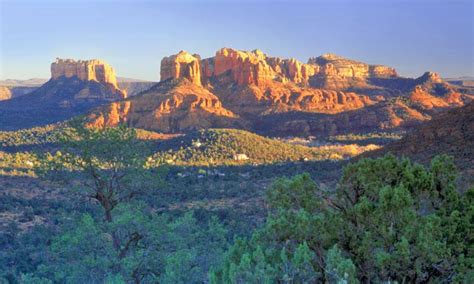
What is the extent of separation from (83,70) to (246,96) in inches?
2849

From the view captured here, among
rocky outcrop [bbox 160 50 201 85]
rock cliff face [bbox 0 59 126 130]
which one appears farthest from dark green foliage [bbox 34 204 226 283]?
rocky outcrop [bbox 160 50 201 85]

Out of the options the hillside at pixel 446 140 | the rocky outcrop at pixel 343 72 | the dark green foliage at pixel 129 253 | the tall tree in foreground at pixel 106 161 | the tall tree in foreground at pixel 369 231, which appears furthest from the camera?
the rocky outcrop at pixel 343 72

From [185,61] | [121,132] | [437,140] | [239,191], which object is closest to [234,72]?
[185,61]

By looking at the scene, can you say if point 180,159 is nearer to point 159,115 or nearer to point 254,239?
point 159,115

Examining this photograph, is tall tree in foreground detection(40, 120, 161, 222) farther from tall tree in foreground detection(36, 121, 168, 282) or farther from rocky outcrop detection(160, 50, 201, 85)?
rocky outcrop detection(160, 50, 201, 85)

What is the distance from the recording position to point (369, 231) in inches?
402

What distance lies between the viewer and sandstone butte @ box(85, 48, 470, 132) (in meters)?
102

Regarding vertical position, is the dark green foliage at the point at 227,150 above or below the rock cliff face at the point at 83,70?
below

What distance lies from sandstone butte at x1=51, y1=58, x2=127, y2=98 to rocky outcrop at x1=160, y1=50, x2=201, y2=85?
148 feet

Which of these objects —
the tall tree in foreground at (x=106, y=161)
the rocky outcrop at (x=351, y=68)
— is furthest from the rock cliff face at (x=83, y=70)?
the tall tree in foreground at (x=106, y=161)

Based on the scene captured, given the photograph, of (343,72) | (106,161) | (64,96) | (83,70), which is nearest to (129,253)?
(106,161)

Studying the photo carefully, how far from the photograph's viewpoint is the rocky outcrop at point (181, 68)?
123 meters

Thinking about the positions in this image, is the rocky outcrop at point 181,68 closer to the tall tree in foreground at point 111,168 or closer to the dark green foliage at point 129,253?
the tall tree in foreground at point 111,168

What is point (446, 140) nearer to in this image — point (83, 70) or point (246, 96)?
point (246, 96)
